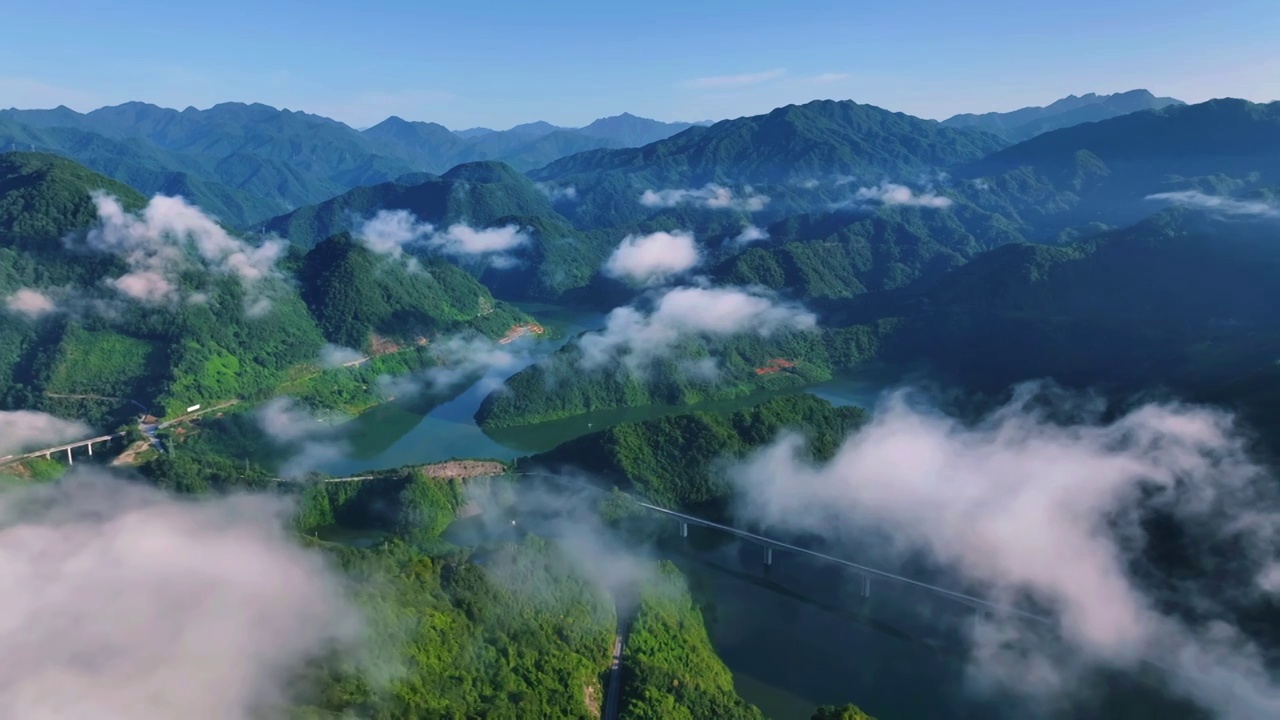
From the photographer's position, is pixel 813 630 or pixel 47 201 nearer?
pixel 813 630

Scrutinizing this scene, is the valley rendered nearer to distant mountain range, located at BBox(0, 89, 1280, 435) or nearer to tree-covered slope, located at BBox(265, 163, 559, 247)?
distant mountain range, located at BBox(0, 89, 1280, 435)

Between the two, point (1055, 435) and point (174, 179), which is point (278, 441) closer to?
point (1055, 435)

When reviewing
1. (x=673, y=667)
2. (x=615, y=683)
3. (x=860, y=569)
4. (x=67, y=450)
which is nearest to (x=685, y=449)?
(x=860, y=569)

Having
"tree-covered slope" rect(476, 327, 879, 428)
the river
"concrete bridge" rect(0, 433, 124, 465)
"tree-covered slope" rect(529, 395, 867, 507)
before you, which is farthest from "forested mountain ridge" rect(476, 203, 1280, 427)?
the river

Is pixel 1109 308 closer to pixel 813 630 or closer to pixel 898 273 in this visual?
pixel 898 273

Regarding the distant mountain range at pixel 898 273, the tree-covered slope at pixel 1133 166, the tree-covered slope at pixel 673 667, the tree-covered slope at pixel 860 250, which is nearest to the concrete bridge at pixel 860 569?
the tree-covered slope at pixel 673 667

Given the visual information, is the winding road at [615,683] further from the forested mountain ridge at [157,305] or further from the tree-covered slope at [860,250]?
the tree-covered slope at [860,250]

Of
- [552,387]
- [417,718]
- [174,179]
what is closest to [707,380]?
[552,387]

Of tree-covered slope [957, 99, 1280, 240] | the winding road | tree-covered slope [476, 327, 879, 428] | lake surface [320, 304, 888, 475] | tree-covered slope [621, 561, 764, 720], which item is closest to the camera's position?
tree-covered slope [621, 561, 764, 720]
